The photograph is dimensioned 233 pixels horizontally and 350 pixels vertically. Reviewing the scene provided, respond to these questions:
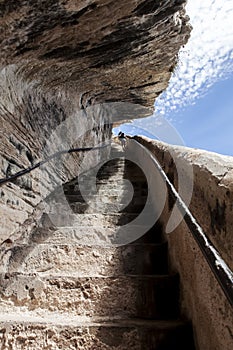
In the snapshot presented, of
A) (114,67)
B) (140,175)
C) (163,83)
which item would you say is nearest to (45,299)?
(114,67)

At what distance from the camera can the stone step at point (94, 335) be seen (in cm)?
135

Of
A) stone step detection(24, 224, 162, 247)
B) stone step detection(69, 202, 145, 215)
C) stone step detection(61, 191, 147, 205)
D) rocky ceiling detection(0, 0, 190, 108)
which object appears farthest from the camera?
stone step detection(61, 191, 147, 205)

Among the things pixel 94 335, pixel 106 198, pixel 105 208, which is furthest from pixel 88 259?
pixel 106 198

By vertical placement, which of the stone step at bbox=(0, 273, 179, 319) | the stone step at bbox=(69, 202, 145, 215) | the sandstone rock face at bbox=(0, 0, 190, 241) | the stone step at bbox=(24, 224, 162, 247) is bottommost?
the stone step at bbox=(0, 273, 179, 319)

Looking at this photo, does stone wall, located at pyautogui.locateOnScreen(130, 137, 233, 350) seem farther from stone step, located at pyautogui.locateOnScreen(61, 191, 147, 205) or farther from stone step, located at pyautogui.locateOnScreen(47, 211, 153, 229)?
stone step, located at pyautogui.locateOnScreen(61, 191, 147, 205)

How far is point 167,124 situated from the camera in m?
4.38

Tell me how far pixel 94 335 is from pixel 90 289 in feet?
1.06

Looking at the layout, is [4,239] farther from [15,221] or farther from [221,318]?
[221,318]

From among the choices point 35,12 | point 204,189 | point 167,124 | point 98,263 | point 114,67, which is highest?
point 167,124

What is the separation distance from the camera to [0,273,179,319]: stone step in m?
1.61

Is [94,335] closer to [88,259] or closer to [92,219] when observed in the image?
[88,259]

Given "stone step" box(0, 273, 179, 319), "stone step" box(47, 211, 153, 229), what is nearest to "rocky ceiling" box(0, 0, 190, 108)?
"stone step" box(47, 211, 153, 229)

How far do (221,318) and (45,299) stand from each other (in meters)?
1.01

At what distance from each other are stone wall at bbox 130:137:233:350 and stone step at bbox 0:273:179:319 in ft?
0.38
